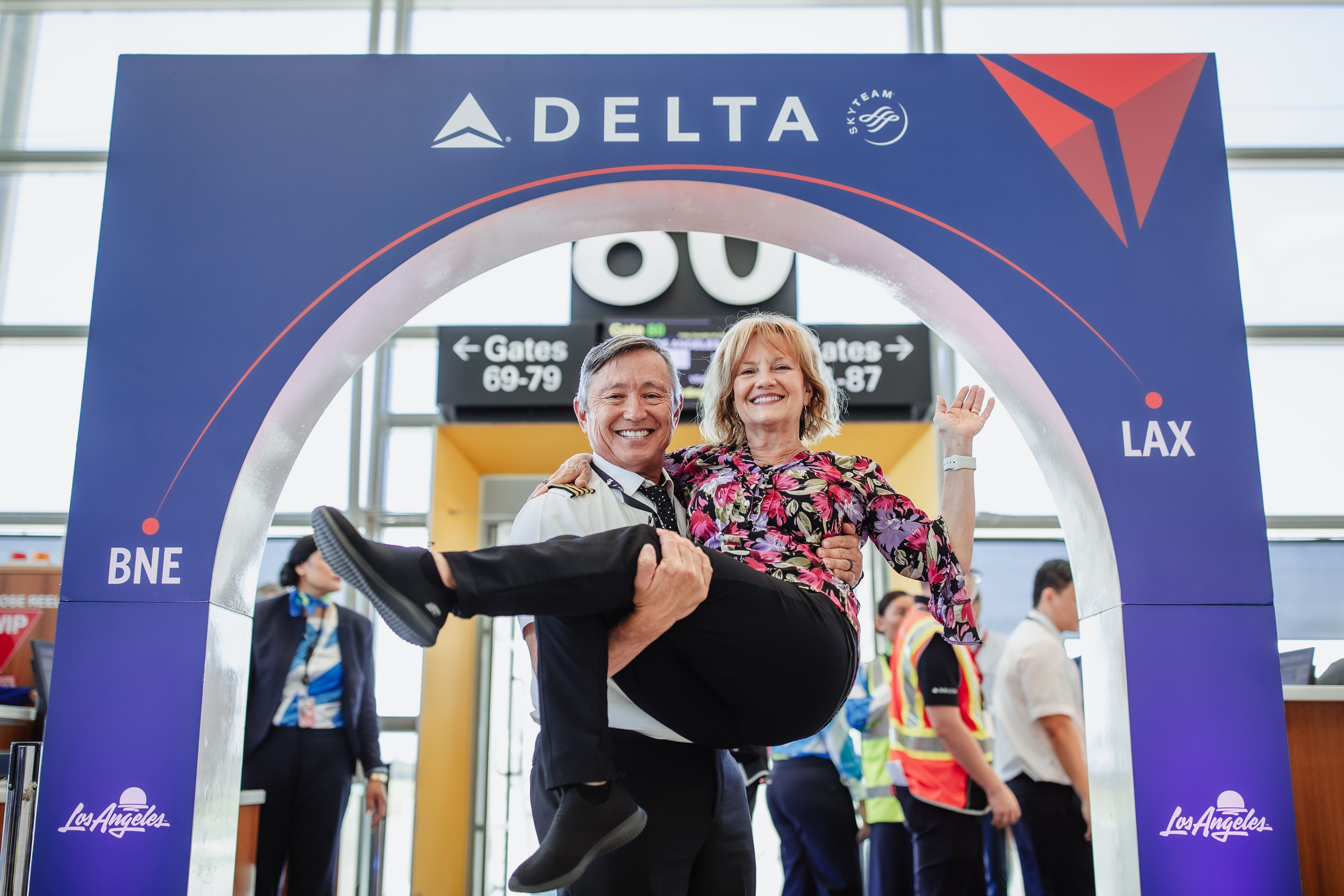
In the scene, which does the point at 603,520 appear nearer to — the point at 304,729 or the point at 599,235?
the point at 599,235

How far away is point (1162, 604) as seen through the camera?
8.30ft

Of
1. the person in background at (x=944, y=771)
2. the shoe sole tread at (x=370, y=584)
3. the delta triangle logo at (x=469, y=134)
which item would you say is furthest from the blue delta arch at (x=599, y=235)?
the shoe sole tread at (x=370, y=584)

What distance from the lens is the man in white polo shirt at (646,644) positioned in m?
1.87

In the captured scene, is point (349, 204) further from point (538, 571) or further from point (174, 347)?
point (538, 571)

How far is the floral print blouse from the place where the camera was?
2.19m

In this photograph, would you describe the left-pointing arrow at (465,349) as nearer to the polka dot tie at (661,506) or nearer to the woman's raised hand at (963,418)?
the woman's raised hand at (963,418)

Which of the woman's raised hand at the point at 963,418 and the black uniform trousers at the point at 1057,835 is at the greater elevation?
the woman's raised hand at the point at 963,418

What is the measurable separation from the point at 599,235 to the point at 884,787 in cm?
246

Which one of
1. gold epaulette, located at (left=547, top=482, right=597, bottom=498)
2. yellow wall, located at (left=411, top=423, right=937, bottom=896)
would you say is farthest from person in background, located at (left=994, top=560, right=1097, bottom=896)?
gold epaulette, located at (left=547, top=482, right=597, bottom=498)

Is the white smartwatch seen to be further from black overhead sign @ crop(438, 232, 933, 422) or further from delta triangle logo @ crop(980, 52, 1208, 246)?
black overhead sign @ crop(438, 232, 933, 422)

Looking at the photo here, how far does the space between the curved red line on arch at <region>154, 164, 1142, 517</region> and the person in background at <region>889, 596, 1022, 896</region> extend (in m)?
1.21

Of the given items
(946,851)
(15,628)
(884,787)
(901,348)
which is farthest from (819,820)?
(15,628)

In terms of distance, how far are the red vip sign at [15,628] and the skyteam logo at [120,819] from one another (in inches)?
96.6

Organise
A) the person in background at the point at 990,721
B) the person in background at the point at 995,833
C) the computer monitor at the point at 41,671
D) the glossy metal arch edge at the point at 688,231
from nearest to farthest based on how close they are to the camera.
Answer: the glossy metal arch edge at the point at 688,231
the computer monitor at the point at 41,671
the person in background at the point at 995,833
the person in background at the point at 990,721
